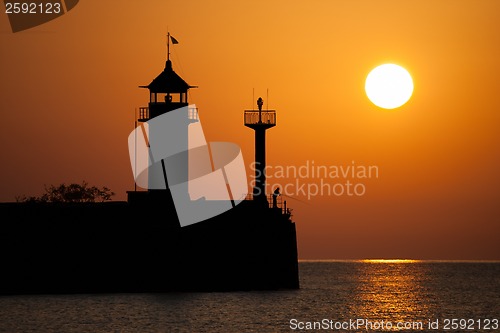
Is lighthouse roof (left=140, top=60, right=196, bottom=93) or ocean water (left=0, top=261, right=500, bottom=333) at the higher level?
lighthouse roof (left=140, top=60, right=196, bottom=93)

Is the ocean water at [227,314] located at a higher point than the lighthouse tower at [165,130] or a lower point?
lower

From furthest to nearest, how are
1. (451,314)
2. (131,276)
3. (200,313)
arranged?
(451,314)
(131,276)
(200,313)

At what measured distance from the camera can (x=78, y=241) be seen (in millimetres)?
67812

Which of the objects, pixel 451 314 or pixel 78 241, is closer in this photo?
pixel 78 241

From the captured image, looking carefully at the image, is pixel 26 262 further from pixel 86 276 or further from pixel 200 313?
pixel 200 313

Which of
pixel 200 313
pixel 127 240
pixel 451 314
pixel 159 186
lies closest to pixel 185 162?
pixel 159 186

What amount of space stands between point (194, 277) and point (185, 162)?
7.38 m

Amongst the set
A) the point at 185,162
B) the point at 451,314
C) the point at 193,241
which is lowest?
the point at 451,314

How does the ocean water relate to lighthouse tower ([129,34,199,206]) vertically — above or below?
below

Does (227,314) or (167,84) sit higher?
(167,84)

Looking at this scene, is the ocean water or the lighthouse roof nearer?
the ocean water

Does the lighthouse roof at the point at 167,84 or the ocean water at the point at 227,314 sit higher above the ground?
the lighthouse roof at the point at 167,84

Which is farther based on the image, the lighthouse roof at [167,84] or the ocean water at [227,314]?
the lighthouse roof at [167,84]

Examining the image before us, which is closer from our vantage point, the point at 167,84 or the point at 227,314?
the point at 227,314
